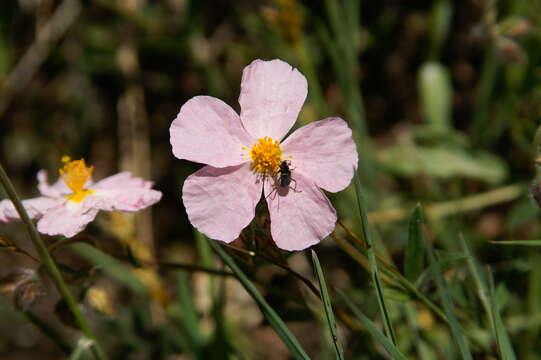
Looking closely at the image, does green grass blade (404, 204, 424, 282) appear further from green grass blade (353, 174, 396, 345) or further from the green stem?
the green stem

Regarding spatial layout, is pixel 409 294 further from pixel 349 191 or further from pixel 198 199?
pixel 349 191

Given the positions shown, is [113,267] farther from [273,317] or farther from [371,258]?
[371,258]

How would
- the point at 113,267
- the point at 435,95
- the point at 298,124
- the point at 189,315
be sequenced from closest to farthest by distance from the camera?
the point at 189,315
the point at 113,267
the point at 298,124
the point at 435,95

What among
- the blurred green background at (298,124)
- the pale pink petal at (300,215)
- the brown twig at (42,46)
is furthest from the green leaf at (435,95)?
the brown twig at (42,46)

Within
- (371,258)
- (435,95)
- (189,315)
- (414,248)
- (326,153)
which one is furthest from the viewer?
(435,95)

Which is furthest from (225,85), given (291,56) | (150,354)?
(150,354)

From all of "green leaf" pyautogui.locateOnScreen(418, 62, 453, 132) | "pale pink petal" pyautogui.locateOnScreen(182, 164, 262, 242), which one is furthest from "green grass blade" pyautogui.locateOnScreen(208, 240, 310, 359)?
"green leaf" pyautogui.locateOnScreen(418, 62, 453, 132)

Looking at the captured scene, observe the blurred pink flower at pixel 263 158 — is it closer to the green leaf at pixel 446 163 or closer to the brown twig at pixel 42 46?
the green leaf at pixel 446 163

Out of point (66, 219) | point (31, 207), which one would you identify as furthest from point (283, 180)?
point (31, 207)
